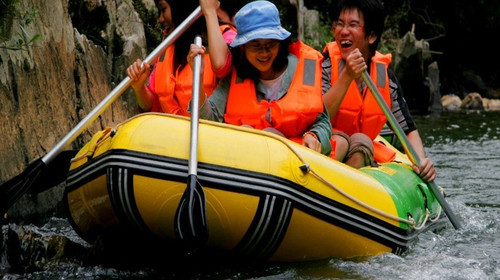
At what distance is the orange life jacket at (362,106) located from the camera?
4531 mm

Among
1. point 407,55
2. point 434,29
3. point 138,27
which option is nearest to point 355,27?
point 138,27

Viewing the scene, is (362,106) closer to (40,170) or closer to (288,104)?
(288,104)

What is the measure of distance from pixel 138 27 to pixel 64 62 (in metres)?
1.48

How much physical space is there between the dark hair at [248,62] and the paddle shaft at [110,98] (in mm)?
321

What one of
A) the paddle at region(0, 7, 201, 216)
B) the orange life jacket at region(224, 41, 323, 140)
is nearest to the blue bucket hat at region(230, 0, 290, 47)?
the orange life jacket at region(224, 41, 323, 140)

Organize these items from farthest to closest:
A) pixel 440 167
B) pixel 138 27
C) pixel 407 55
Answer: pixel 407 55, pixel 440 167, pixel 138 27

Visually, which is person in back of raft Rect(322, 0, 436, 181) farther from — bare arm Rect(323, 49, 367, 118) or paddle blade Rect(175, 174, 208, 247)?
paddle blade Rect(175, 174, 208, 247)

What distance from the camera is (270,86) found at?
4055mm

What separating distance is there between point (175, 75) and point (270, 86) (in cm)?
58

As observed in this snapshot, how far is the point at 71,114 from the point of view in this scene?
5004 millimetres

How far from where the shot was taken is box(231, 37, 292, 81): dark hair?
4.00 m

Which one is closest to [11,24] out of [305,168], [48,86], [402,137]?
[48,86]

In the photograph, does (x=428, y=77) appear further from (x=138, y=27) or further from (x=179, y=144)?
(x=179, y=144)

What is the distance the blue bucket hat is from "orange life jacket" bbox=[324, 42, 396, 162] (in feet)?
2.38
